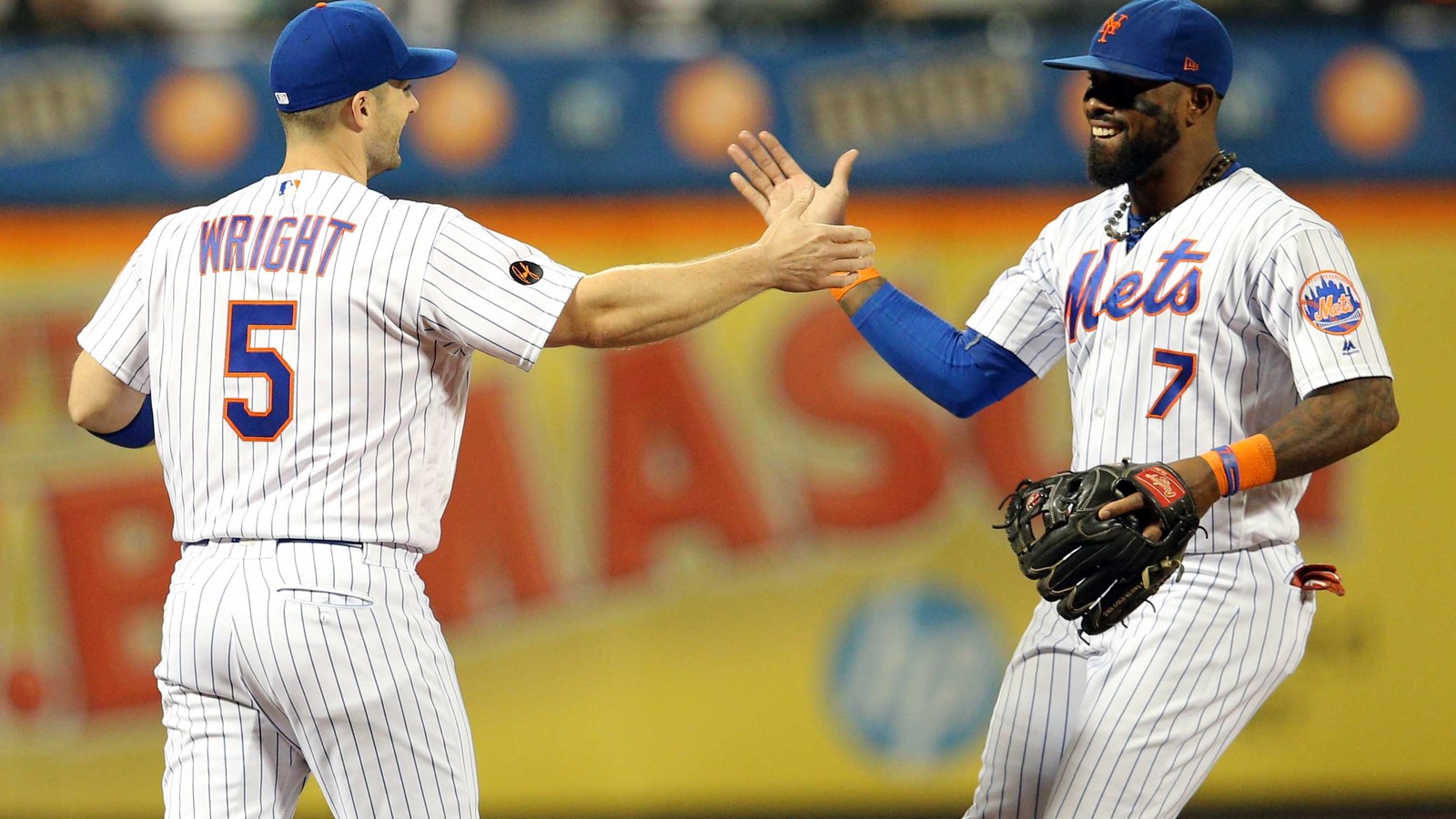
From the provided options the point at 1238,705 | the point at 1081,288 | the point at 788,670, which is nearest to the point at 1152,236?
the point at 1081,288

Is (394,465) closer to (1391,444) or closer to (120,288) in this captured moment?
(120,288)

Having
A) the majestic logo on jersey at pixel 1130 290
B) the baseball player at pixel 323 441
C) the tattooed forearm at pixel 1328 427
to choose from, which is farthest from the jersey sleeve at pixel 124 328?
the tattooed forearm at pixel 1328 427

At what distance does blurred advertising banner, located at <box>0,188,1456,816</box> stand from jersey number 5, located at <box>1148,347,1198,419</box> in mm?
2789

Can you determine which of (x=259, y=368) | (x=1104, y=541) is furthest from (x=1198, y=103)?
(x=259, y=368)

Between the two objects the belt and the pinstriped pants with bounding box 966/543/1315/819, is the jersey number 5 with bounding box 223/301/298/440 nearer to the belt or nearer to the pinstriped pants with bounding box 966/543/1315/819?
the belt

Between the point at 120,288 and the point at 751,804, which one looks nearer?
the point at 120,288

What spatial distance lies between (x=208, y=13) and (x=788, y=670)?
3.13 m

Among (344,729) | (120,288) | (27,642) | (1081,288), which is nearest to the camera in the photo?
(344,729)

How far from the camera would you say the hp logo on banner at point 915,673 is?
5.80m

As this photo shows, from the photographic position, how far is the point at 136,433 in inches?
123

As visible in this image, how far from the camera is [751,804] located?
5805mm

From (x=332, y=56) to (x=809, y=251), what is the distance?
915mm

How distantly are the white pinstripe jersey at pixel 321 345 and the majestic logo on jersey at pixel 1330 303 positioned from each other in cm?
126

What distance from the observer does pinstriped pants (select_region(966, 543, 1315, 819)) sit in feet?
9.49
